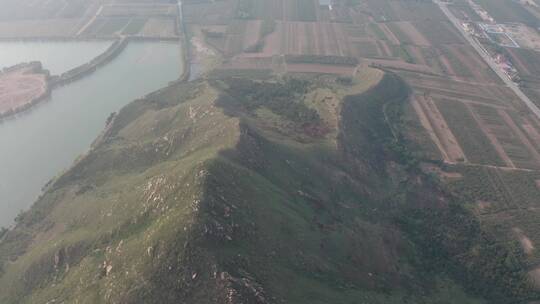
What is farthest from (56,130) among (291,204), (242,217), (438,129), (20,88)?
(438,129)

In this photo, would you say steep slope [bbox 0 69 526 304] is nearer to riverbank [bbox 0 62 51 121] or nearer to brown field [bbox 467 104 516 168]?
brown field [bbox 467 104 516 168]

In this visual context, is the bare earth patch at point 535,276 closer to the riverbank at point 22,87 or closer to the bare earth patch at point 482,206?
the bare earth patch at point 482,206

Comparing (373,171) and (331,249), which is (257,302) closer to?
(331,249)

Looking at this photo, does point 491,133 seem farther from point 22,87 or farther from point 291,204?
point 22,87

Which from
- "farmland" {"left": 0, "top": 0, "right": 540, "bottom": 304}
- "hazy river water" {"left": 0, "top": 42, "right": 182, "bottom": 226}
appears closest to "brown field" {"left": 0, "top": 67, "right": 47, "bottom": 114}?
"farmland" {"left": 0, "top": 0, "right": 540, "bottom": 304}

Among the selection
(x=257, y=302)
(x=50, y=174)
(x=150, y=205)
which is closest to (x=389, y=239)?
(x=257, y=302)
